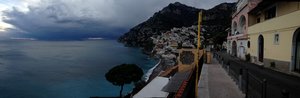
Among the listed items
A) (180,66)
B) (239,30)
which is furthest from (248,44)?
(180,66)

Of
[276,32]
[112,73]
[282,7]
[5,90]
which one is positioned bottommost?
[5,90]

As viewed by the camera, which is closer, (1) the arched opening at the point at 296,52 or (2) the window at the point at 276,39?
(1) the arched opening at the point at 296,52

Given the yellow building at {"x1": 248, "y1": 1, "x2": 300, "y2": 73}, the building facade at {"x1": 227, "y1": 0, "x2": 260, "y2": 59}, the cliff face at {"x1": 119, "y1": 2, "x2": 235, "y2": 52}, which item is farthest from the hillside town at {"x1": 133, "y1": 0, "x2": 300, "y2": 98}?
→ the cliff face at {"x1": 119, "y1": 2, "x2": 235, "y2": 52}

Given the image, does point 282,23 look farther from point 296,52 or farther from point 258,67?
point 258,67

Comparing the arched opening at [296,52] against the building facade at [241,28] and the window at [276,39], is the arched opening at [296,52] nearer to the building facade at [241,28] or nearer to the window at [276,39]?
the window at [276,39]

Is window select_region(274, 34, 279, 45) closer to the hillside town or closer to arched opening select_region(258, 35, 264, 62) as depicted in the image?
the hillside town

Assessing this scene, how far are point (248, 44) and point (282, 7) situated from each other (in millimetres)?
8612

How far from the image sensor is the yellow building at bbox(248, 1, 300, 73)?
1537 centimetres

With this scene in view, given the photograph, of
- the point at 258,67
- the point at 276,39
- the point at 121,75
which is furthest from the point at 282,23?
the point at 121,75

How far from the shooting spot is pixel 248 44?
27.2 meters

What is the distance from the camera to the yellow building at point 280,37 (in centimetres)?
1537

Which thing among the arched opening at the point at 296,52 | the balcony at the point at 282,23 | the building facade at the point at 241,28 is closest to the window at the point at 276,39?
the balcony at the point at 282,23

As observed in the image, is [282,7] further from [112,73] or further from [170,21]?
[170,21]

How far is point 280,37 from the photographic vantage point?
1706 cm
